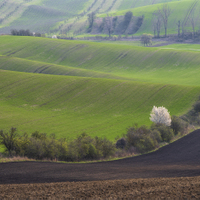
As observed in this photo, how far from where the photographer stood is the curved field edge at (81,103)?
43031mm

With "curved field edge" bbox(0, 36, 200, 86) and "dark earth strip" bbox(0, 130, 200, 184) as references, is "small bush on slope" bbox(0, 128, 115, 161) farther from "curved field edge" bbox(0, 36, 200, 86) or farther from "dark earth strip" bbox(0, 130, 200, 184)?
"curved field edge" bbox(0, 36, 200, 86)

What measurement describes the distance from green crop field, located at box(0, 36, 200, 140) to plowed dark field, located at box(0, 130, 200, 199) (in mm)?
16924

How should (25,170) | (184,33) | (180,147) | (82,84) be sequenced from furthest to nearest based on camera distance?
(184,33), (82,84), (180,147), (25,170)

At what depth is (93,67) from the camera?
98938 mm

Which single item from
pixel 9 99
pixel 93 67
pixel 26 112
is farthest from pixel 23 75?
pixel 93 67

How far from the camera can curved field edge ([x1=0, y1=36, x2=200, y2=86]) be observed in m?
85.2

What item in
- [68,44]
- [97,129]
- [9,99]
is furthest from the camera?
[68,44]

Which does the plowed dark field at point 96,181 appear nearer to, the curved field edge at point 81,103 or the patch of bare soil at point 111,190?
the patch of bare soil at point 111,190

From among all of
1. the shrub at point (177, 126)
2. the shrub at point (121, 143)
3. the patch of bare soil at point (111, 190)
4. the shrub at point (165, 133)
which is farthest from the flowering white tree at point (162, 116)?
the patch of bare soil at point (111, 190)

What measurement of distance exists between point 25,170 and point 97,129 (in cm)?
2269

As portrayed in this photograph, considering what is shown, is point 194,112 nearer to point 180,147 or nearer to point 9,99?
point 180,147

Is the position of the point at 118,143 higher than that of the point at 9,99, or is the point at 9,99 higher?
the point at 9,99

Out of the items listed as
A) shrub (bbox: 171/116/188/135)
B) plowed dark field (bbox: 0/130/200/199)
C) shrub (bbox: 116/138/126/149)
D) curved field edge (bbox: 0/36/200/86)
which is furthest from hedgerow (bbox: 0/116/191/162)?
curved field edge (bbox: 0/36/200/86)

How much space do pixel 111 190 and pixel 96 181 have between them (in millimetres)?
2499
